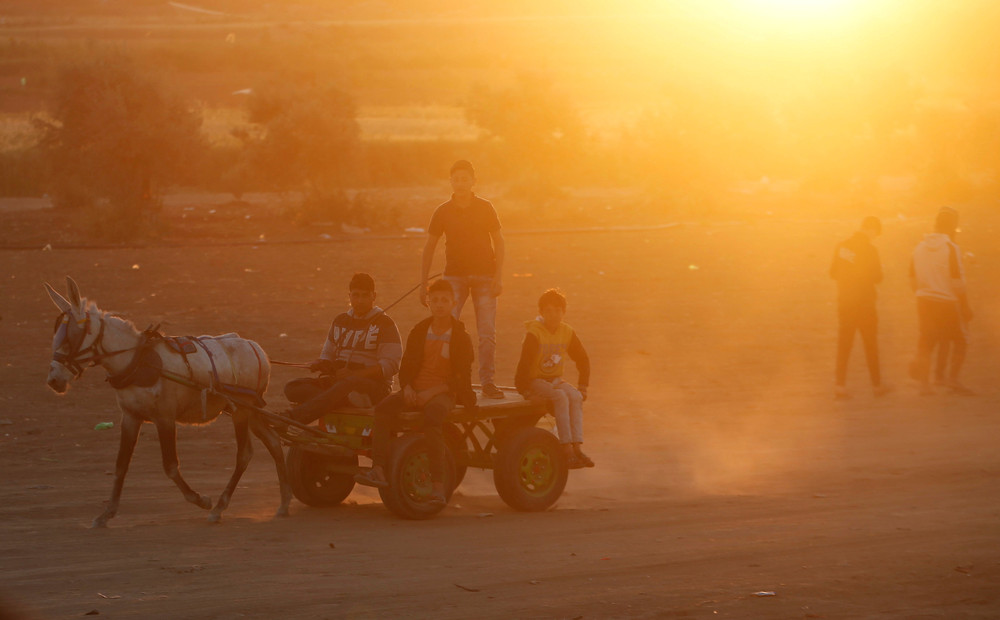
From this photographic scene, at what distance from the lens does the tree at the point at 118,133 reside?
31406mm

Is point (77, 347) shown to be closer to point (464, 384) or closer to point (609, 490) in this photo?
point (464, 384)

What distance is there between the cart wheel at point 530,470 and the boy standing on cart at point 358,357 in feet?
3.68

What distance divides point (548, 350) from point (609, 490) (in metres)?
1.81

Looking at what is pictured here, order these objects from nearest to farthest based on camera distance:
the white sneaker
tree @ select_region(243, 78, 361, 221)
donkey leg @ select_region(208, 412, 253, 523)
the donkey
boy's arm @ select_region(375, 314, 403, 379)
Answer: the donkey < donkey leg @ select_region(208, 412, 253, 523) < boy's arm @ select_region(375, 314, 403, 379) < the white sneaker < tree @ select_region(243, 78, 361, 221)

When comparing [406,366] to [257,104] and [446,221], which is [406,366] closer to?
[446,221]

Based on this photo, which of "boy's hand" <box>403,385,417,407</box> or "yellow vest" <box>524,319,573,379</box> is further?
"yellow vest" <box>524,319,573,379</box>

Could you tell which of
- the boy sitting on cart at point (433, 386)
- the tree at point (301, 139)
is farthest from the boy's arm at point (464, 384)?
the tree at point (301, 139)

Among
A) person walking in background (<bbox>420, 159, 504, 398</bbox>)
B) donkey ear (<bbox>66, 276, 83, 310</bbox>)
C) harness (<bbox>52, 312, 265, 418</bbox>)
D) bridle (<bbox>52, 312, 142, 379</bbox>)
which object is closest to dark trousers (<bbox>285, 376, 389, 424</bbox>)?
harness (<bbox>52, 312, 265, 418</bbox>)

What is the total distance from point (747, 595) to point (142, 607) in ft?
11.6

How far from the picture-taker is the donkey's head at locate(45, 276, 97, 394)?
8.62 meters

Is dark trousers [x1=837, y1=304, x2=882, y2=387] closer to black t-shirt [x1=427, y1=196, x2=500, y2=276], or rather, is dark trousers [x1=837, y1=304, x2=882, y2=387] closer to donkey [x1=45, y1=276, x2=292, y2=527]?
black t-shirt [x1=427, y1=196, x2=500, y2=276]

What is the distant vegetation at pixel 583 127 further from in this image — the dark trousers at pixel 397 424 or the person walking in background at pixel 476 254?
the dark trousers at pixel 397 424

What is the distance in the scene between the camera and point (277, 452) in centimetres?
959

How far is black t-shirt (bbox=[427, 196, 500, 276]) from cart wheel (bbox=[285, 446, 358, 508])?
1969 mm
